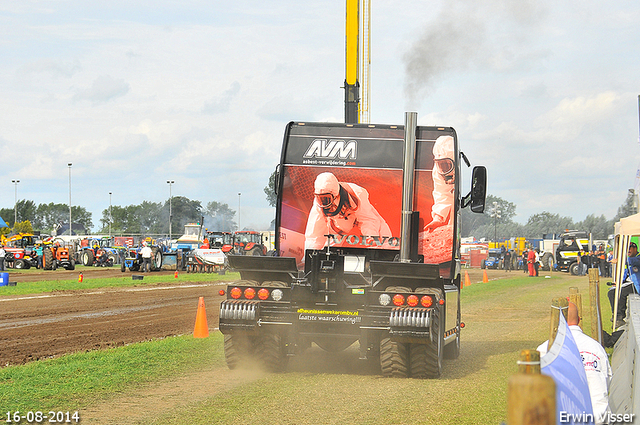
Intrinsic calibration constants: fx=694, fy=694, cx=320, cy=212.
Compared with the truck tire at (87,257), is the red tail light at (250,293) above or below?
above

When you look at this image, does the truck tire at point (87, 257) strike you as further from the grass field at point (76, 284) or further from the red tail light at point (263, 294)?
the red tail light at point (263, 294)

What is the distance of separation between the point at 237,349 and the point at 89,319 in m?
9.13

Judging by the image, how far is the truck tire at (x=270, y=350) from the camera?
980 centimetres

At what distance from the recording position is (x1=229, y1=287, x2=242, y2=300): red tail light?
9.77m

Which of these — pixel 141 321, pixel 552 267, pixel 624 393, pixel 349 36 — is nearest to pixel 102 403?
pixel 624 393

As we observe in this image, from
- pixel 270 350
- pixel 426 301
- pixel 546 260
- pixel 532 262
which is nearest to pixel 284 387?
pixel 270 350

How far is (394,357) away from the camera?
9.41m

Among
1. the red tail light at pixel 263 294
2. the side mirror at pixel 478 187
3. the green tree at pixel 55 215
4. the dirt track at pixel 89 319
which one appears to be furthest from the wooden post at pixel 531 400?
the green tree at pixel 55 215

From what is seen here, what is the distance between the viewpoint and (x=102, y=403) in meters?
8.19

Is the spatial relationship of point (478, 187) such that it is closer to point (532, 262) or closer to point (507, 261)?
point (532, 262)

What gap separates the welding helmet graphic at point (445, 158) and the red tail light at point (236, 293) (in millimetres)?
3338

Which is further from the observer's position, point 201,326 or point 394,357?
point 201,326

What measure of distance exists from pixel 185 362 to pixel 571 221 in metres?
178

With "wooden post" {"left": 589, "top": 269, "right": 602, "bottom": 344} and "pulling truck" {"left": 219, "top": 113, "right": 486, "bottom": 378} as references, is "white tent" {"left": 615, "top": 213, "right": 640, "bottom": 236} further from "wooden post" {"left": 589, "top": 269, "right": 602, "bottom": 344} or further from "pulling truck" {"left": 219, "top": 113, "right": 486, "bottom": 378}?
"pulling truck" {"left": 219, "top": 113, "right": 486, "bottom": 378}
